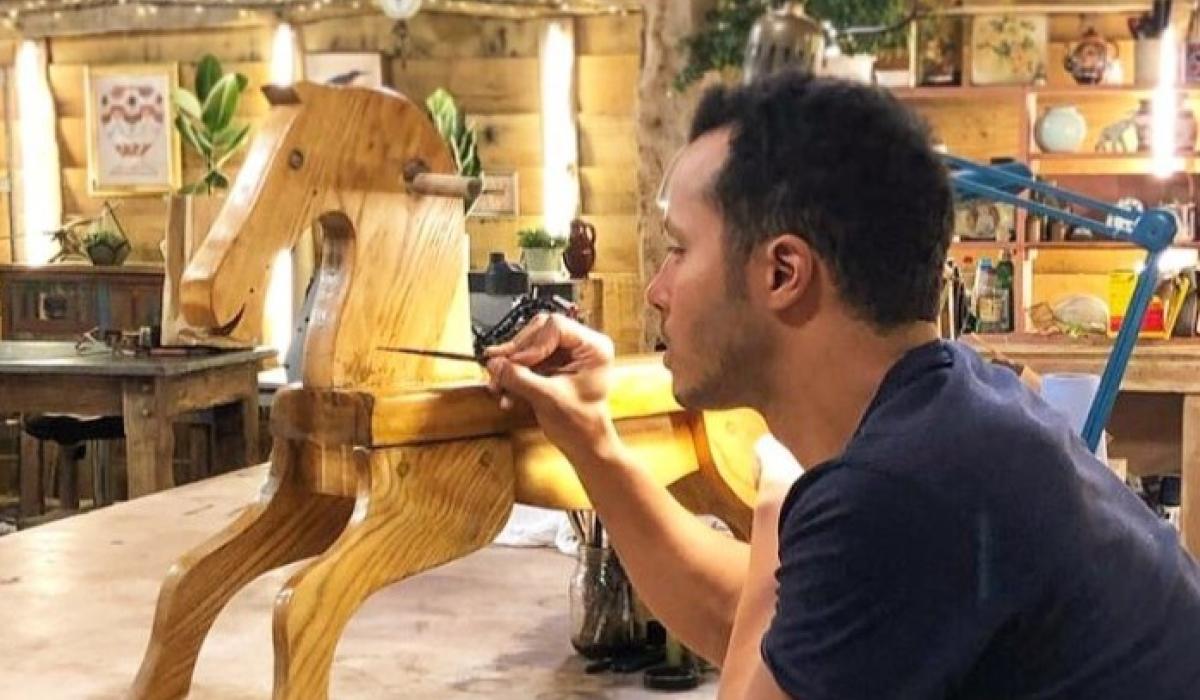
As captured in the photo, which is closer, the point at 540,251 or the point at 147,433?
the point at 147,433

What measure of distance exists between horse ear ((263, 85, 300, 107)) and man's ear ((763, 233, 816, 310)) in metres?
0.53

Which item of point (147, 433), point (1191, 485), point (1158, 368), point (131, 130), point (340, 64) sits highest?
point (340, 64)

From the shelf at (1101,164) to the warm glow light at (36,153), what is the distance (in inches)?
161

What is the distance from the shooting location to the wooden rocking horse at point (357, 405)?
127cm

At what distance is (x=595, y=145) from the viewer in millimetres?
6375

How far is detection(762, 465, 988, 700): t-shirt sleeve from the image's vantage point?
82cm

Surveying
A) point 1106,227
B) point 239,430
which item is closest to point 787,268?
point 1106,227

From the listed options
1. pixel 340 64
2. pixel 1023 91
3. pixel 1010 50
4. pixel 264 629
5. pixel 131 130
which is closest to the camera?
pixel 264 629

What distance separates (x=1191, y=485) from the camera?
112 inches

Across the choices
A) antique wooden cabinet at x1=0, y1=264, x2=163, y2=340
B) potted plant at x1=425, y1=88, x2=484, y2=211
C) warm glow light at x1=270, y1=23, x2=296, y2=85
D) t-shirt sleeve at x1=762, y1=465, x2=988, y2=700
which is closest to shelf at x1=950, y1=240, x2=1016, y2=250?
potted plant at x1=425, y1=88, x2=484, y2=211

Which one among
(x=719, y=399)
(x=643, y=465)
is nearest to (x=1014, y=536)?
(x=719, y=399)

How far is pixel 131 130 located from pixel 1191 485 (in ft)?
16.8

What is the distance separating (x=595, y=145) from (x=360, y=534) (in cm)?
517

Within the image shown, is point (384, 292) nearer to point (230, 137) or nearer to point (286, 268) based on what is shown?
point (286, 268)
